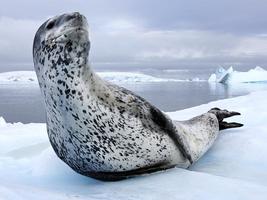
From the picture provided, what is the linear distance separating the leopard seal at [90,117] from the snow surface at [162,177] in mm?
139

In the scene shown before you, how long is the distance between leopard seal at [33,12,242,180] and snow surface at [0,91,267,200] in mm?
139

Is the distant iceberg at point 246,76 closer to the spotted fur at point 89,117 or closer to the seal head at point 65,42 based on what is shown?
the spotted fur at point 89,117

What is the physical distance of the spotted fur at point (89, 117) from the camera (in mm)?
2357

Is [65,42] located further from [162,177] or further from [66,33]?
[162,177]

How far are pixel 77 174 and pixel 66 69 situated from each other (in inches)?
37.3

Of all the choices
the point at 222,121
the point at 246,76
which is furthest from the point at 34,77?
the point at 222,121

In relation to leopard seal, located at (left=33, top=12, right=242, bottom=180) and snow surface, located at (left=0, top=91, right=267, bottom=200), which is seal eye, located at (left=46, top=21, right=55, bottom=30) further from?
snow surface, located at (left=0, top=91, right=267, bottom=200)

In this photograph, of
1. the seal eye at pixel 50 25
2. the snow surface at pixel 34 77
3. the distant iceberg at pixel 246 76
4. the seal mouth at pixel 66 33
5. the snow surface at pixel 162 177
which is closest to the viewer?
the snow surface at pixel 162 177

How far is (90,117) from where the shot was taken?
2477mm

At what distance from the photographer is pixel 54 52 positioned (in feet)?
7.71

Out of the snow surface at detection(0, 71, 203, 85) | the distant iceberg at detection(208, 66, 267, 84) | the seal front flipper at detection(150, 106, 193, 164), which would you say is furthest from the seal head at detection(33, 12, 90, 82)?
the snow surface at detection(0, 71, 203, 85)

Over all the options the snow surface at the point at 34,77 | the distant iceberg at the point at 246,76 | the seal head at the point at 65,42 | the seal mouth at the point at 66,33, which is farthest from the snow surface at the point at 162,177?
the snow surface at the point at 34,77

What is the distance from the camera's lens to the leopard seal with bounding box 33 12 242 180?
2359 millimetres

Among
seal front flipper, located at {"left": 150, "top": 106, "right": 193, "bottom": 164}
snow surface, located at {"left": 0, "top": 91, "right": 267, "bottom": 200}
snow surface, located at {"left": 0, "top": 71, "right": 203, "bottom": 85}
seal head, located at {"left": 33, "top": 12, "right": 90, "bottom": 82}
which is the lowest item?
snow surface, located at {"left": 0, "top": 71, "right": 203, "bottom": 85}
